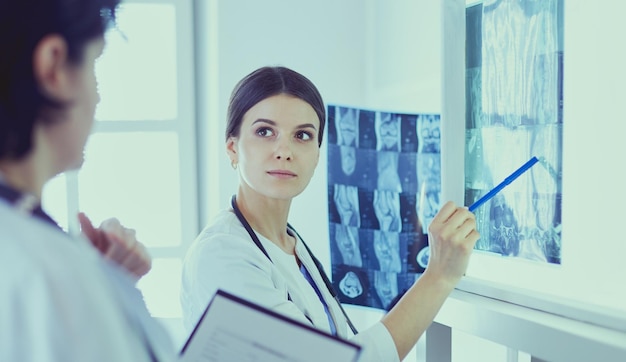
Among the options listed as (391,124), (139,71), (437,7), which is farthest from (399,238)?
(139,71)

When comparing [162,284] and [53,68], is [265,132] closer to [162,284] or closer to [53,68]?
[53,68]

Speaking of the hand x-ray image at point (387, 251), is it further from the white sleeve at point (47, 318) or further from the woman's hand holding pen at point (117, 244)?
the white sleeve at point (47, 318)

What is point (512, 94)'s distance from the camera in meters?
0.85

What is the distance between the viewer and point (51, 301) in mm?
275

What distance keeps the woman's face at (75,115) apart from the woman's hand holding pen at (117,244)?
0.18 metres

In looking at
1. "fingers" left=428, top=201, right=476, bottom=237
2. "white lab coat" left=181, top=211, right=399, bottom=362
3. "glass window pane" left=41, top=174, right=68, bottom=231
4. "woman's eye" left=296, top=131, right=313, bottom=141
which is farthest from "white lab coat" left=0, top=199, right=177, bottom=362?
"glass window pane" left=41, top=174, right=68, bottom=231

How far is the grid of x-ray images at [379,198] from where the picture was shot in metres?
1.36

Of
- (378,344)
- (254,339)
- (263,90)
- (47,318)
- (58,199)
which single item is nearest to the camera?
(47,318)

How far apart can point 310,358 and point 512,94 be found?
562 mm

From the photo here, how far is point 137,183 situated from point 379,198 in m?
0.94

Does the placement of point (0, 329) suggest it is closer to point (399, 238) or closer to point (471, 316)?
point (471, 316)

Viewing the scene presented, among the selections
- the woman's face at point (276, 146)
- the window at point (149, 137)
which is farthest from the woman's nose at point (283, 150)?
the window at point (149, 137)

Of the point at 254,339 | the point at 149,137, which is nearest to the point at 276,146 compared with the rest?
the point at 254,339

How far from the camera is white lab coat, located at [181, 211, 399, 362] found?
0.81 metres
